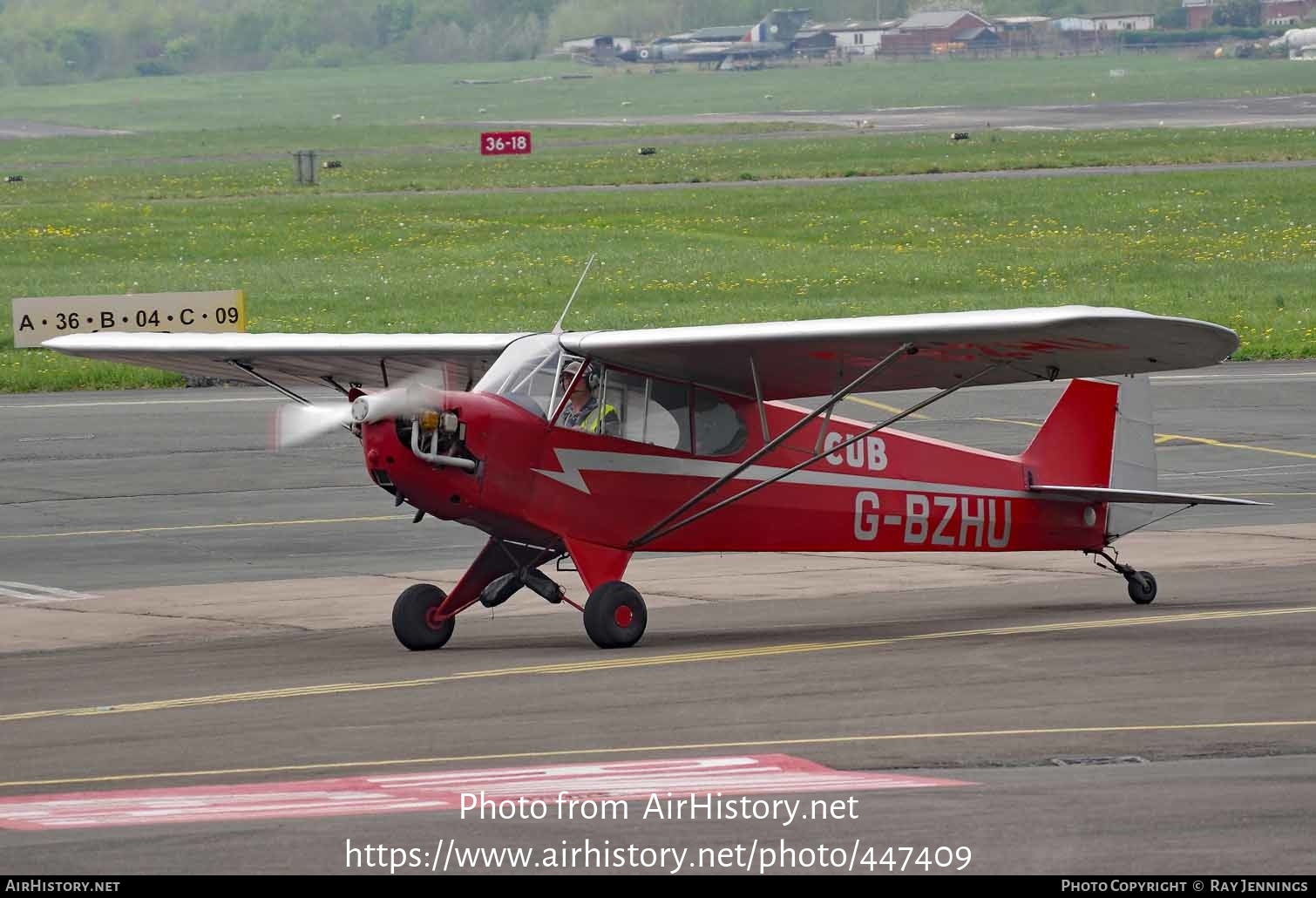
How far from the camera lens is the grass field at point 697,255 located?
43781mm

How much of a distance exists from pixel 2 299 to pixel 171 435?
19.2 meters

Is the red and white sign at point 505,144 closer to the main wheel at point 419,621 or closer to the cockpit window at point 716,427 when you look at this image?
the cockpit window at point 716,427

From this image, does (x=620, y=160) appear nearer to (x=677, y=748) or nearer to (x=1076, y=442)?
(x=1076, y=442)

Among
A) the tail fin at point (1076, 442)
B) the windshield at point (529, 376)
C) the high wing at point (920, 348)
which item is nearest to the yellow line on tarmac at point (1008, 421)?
the tail fin at point (1076, 442)

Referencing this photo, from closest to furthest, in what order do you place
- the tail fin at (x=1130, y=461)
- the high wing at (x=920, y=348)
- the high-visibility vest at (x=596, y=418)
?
the high wing at (x=920, y=348) → the high-visibility vest at (x=596, y=418) → the tail fin at (x=1130, y=461)

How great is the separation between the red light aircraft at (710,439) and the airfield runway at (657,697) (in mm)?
719

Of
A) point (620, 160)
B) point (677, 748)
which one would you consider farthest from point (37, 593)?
point (620, 160)

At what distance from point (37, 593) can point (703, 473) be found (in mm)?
7087

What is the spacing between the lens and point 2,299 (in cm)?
4809

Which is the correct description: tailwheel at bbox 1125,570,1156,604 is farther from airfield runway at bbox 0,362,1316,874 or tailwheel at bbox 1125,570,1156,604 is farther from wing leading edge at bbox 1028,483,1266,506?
wing leading edge at bbox 1028,483,1266,506

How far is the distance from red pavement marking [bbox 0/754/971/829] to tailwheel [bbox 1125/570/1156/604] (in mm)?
7628

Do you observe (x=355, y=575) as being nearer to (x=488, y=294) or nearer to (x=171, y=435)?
(x=171, y=435)

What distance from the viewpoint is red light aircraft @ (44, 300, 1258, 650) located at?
14539 mm

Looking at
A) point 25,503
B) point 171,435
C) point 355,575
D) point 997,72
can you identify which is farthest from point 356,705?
point 997,72
